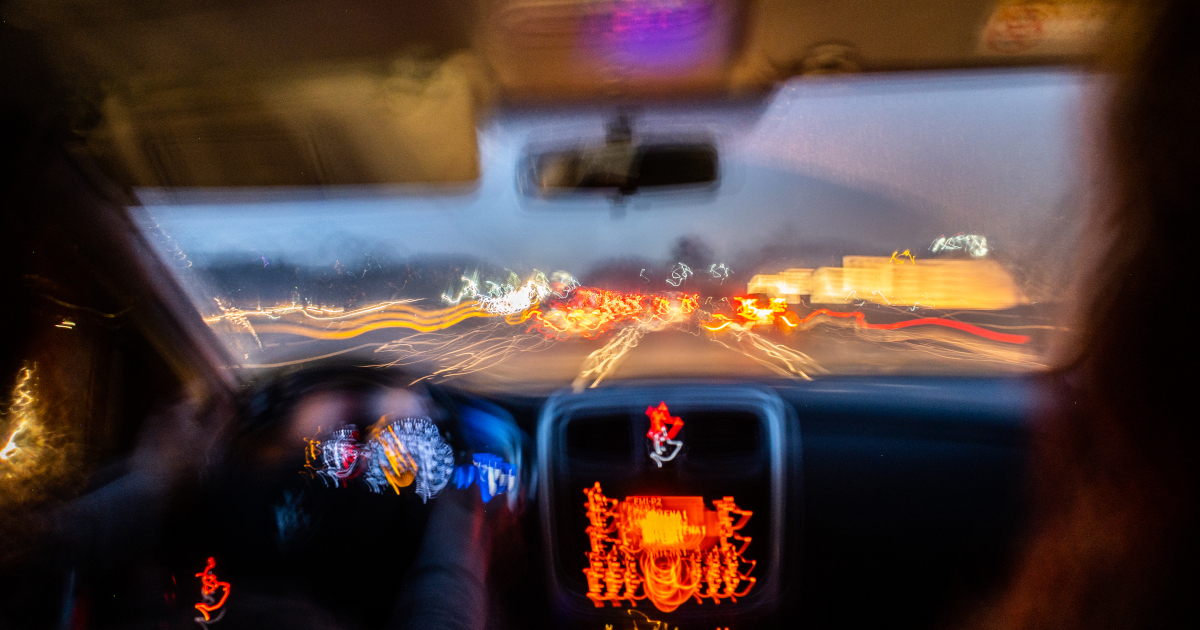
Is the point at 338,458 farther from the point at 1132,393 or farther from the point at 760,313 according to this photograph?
the point at 1132,393

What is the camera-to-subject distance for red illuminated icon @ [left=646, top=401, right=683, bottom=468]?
9.75ft

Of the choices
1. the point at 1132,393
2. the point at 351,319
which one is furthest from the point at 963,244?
the point at 351,319

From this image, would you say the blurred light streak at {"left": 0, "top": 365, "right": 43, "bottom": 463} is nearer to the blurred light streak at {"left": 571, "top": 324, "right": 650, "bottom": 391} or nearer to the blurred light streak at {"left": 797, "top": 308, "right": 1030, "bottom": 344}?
the blurred light streak at {"left": 571, "top": 324, "right": 650, "bottom": 391}

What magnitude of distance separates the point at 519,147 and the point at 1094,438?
9.87ft

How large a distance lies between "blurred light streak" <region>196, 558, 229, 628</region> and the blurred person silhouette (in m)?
3.73

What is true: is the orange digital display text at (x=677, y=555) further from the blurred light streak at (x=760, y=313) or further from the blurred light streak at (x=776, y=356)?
the blurred light streak at (x=760, y=313)

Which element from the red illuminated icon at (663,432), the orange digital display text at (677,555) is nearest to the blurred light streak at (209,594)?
the orange digital display text at (677,555)

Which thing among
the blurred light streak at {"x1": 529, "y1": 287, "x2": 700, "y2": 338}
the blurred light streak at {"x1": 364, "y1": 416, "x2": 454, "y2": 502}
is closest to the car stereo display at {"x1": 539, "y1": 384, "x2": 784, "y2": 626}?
the blurred light streak at {"x1": 364, "y1": 416, "x2": 454, "y2": 502}

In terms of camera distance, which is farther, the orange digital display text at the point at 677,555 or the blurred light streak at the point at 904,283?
the blurred light streak at the point at 904,283

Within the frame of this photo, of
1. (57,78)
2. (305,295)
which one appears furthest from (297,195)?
(57,78)

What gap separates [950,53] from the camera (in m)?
Answer: 2.54

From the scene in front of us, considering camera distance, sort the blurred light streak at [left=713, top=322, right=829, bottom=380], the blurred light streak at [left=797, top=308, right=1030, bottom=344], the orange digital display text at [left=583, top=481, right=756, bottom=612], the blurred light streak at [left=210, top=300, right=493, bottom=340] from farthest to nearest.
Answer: the blurred light streak at [left=210, top=300, right=493, bottom=340], the blurred light streak at [left=713, top=322, right=829, bottom=380], the blurred light streak at [left=797, top=308, right=1030, bottom=344], the orange digital display text at [left=583, top=481, right=756, bottom=612]

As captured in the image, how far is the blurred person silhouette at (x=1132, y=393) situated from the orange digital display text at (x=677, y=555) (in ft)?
4.41

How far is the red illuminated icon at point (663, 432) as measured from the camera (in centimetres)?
297
